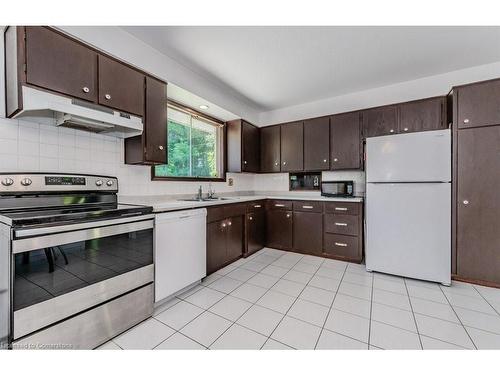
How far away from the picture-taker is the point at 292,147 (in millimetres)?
3863

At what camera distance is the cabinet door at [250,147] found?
3.78 m

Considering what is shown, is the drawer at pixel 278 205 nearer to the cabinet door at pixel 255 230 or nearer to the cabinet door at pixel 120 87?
the cabinet door at pixel 255 230

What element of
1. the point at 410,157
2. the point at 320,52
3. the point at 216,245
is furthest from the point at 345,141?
the point at 216,245

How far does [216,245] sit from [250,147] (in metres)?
1.97

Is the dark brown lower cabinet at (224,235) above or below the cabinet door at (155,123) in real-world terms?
below

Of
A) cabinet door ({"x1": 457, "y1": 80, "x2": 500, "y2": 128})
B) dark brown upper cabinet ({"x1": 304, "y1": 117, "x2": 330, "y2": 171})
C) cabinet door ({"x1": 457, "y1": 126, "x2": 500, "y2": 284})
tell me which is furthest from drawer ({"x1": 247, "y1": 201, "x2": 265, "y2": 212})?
cabinet door ({"x1": 457, "y1": 80, "x2": 500, "y2": 128})

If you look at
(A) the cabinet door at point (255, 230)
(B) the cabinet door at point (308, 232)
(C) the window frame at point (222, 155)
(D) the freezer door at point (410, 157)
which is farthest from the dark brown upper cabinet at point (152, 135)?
(D) the freezer door at point (410, 157)

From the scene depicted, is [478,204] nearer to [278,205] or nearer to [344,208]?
[344,208]

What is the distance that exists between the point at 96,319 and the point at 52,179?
1086mm

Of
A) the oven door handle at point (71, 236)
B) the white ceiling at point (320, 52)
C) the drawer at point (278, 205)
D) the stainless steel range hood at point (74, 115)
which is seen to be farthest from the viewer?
the drawer at point (278, 205)

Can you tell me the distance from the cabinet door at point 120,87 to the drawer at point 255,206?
1929mm

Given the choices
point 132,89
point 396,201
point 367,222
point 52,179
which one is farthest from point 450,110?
point 52,179

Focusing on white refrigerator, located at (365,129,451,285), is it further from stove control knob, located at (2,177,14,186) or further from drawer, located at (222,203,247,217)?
stove control knob, located at (2,177,14,186)
